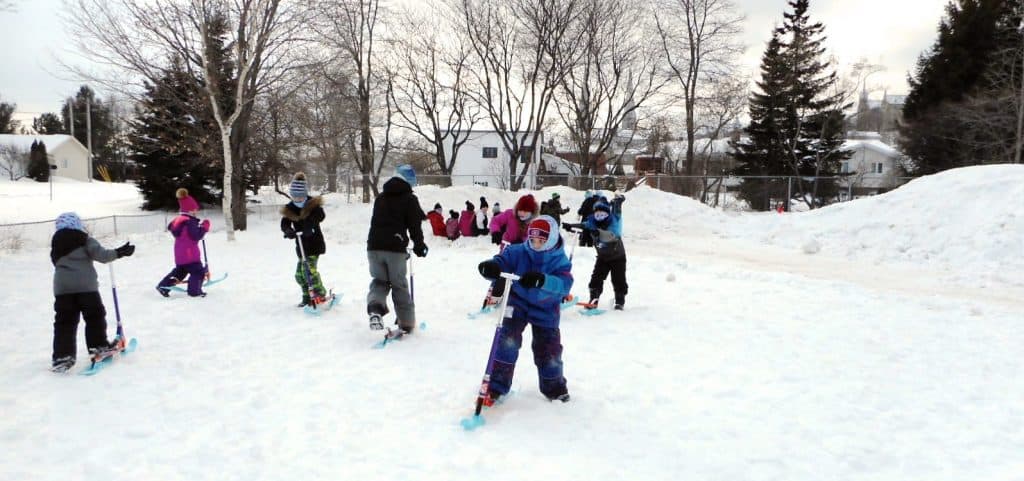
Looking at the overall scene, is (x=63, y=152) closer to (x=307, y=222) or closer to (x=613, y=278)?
(x=307, y=222)

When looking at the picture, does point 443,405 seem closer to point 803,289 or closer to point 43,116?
point 803,289

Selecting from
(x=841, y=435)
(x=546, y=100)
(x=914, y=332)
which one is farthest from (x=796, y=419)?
(x=546, y=100)

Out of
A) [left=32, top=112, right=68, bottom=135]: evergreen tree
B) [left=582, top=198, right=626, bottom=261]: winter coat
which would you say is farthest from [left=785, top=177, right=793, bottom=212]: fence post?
[left=32, top=112, right=68, bottom=135]: evergreen tree

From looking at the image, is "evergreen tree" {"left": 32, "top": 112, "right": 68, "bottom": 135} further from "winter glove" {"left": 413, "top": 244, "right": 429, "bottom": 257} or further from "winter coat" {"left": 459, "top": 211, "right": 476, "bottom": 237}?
"winter glove" {"left": 413, "top": 244, "right": 429, "bottom": 257}

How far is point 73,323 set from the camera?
18.1 ft

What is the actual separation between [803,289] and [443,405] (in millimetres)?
7742

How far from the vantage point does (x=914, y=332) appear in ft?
23.4

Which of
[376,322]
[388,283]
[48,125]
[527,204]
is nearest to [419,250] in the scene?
[388,283]

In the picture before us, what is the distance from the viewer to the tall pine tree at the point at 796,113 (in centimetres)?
3325

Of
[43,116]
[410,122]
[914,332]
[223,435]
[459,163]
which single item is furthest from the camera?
[43,116]

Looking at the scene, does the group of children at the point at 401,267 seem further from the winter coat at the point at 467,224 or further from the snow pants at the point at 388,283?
the winter coat at the point at 467,224

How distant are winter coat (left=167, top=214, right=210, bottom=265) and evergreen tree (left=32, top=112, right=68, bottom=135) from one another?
285ft

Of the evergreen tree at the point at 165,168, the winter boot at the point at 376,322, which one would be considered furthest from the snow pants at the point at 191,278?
the evergreen tree at the point at 165,168

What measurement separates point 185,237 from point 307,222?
8.18ft
